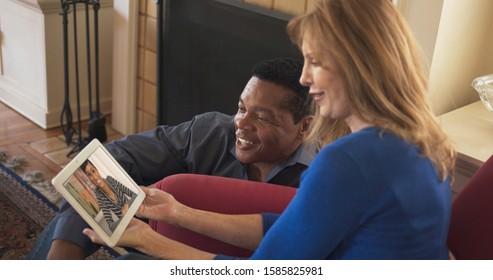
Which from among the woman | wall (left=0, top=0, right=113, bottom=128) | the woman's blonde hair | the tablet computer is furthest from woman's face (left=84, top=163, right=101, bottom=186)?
wall (left=0, top=0, right=113, bottom=128)

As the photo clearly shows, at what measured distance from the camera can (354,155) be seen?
0.85 metres

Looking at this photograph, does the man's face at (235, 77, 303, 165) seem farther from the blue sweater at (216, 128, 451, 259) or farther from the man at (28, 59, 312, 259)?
the blue sweater at (216, 128, 451, 259)

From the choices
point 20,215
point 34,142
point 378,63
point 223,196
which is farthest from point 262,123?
point 34,142

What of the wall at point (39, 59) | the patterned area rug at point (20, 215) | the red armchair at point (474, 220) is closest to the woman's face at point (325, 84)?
the red armchair at point (474, 220)

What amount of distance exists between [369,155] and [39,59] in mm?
2332

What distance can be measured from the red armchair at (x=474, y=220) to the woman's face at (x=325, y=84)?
12.8 inches

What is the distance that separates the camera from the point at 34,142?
280cm

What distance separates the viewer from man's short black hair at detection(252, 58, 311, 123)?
1.45 meters

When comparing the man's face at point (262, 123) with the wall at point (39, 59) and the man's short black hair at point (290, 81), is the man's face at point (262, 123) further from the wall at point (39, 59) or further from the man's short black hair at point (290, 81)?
the wall at point (39, 59)

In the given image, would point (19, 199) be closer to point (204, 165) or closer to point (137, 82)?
point (137, 82)

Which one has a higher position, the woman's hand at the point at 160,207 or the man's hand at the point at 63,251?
the woman's hand at the point at 160,207

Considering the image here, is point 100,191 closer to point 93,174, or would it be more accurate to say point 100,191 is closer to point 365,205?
point 93,174

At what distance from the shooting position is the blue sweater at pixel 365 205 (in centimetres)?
85
